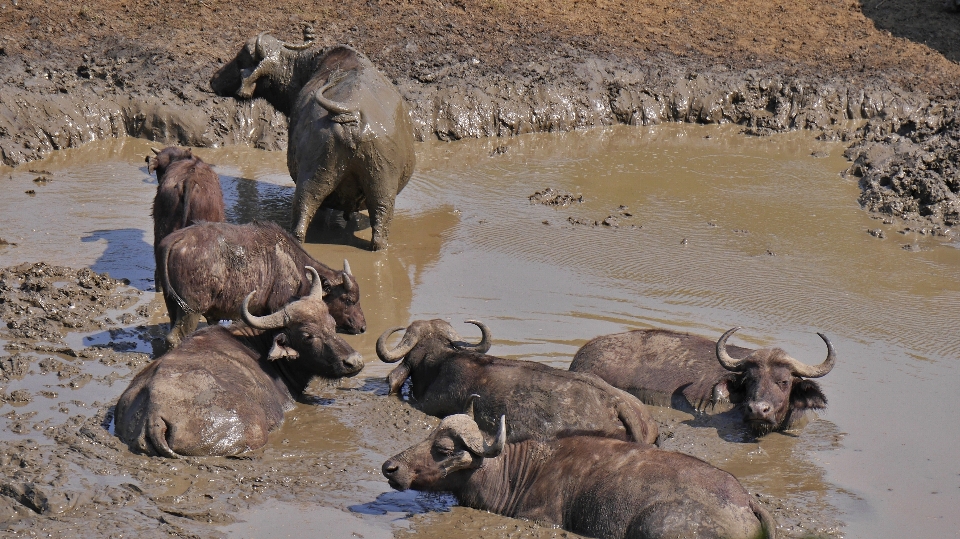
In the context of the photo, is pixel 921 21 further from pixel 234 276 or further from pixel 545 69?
pixel 234 276

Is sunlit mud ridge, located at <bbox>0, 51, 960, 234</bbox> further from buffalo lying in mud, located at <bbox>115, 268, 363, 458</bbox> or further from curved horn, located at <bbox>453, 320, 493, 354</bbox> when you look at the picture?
buffalo lying in mud, located at <bbox>115, 268, 363, 458</bbox>

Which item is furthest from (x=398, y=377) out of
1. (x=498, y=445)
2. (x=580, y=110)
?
(x=580, y=110)

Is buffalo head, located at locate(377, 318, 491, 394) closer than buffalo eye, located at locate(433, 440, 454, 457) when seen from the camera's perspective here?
No

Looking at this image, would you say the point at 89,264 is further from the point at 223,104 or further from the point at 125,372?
the point at 223,104

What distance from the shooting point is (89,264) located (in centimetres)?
1086

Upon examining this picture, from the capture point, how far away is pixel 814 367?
828cm

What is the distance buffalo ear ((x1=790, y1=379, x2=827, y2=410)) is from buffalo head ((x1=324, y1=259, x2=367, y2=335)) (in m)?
3.57

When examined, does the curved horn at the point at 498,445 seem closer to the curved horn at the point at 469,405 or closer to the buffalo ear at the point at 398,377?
the curved horn at the point at 469,405

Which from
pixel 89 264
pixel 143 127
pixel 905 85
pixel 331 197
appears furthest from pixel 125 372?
pixel 905 85

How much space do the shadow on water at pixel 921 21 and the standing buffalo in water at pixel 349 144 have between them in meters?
11.2

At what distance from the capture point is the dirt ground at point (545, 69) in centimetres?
1507

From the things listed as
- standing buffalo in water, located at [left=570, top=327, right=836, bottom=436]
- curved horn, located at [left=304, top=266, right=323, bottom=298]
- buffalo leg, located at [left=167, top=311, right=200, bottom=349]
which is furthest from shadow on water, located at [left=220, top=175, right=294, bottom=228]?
standing buffalo in water, located at [left=570, top=327, right=836, bottom=436]

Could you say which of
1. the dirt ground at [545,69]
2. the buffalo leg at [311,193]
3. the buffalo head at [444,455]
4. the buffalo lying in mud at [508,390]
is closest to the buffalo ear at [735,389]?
the buffalo lying in mud at [508,390]

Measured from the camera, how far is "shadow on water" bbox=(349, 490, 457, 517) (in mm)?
6602
